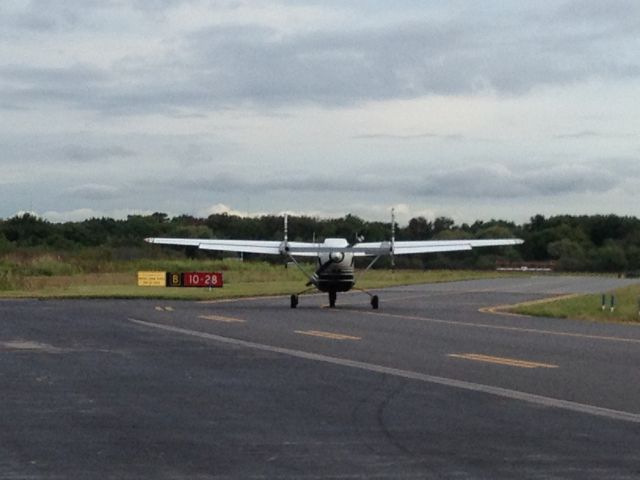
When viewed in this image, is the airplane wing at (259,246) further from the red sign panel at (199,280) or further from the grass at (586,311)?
the red sign panel at (199,280)

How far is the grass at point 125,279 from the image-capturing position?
5537 cm

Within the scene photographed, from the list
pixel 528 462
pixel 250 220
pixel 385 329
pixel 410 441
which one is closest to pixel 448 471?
pixel 528 462

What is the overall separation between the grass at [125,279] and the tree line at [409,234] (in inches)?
356

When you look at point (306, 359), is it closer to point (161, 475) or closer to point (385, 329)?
point (385, 329)

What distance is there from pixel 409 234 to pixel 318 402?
378 ft

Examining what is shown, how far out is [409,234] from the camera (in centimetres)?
12938

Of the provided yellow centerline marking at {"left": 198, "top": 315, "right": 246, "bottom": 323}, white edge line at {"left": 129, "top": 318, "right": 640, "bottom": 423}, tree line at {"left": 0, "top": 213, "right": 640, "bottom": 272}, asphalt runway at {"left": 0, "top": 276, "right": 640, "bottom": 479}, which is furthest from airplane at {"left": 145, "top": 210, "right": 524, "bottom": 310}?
tree line at {"left": 0, "top": 213, "right": 640, "bottom": 272}

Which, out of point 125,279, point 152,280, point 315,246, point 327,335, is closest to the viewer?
point 327,335

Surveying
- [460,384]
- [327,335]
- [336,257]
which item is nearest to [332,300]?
[336,257]

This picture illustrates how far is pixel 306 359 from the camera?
20938mm

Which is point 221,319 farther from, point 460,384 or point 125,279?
point 125,279

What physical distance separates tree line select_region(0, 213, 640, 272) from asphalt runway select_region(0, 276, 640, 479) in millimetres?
70473

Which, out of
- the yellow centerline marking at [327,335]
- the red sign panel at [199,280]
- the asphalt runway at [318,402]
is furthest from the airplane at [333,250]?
the red sign panel at [199,280]

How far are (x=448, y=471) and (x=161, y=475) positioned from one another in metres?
2.32
